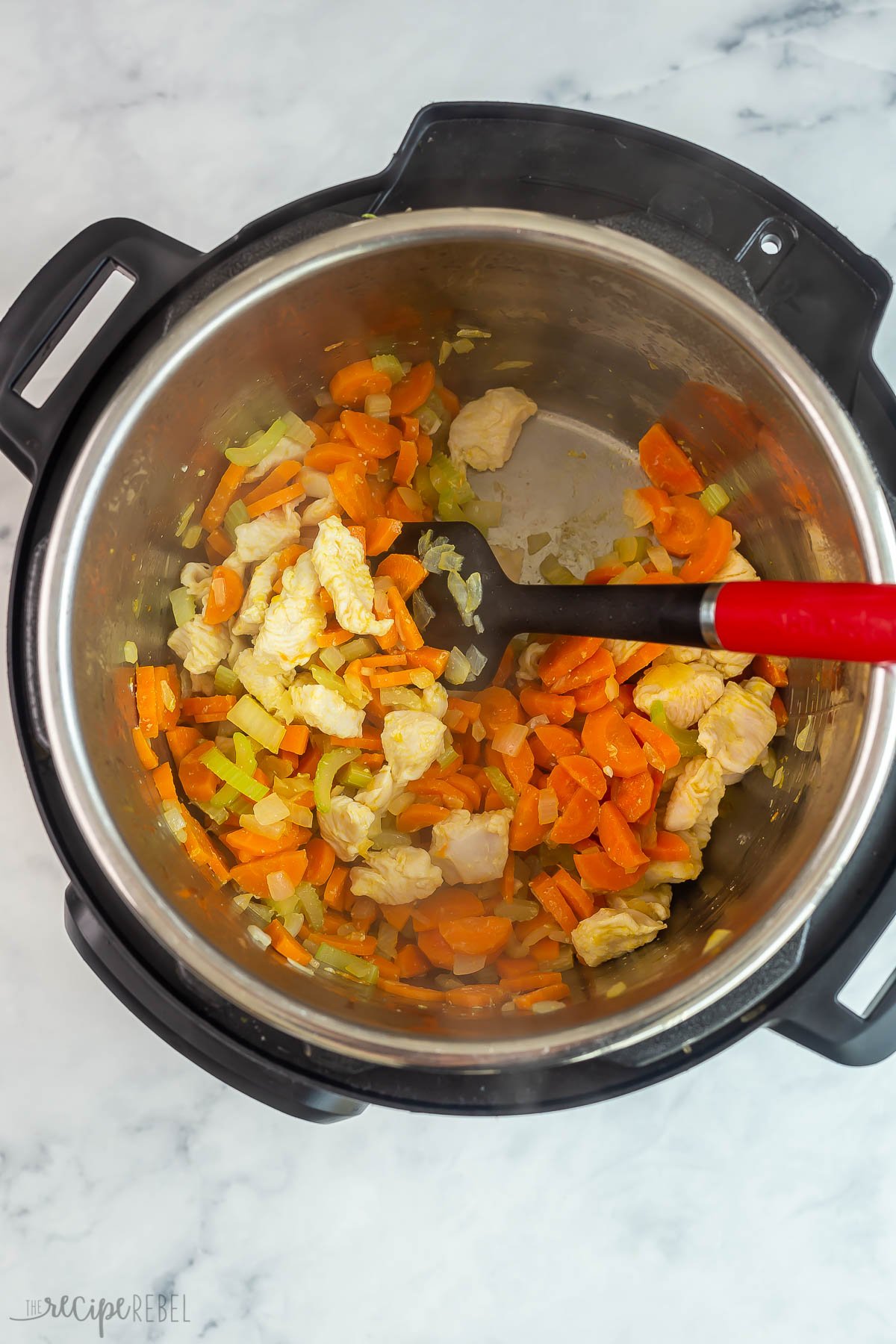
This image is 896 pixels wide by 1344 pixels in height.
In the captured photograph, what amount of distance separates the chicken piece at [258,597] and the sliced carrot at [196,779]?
0.22 meters

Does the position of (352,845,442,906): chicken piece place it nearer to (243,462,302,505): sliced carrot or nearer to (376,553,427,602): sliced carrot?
(376,553,427,602): sliced carrot

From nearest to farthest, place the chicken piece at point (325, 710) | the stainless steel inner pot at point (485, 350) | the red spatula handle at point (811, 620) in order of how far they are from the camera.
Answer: the red spatula handle at point (811, 620)
the stainless steel inner pot at point (485, 350)
the chicken piece at point (325, 710)

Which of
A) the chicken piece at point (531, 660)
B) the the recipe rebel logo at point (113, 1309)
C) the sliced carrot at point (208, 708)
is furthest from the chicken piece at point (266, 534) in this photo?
the the recipe rebel logo at point (113, 1309)

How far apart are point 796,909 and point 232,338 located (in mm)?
1033

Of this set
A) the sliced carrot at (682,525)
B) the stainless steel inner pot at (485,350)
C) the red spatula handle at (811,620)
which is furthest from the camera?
the sliced carrot at (682,525)

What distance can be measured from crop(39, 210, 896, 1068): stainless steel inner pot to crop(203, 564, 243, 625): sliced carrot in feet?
0.23

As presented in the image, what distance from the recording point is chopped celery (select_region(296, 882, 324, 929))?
1465 millimetres

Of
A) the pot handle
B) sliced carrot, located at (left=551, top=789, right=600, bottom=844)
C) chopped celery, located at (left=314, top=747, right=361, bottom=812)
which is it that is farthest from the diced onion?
the pot handle

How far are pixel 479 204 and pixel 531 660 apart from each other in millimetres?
701

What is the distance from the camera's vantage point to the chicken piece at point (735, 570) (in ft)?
4.99

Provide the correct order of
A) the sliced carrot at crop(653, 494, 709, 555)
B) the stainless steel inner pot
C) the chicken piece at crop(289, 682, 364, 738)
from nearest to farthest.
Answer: the stainless steel inner pot → the chicken piece at crop(289, 682, 364, 738) → the sliced carrot at crop(653, 494, 709, 555)

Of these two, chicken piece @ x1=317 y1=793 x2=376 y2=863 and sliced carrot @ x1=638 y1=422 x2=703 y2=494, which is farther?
sliced carrot @ x1=638 y1=422 x2=703 y2=494

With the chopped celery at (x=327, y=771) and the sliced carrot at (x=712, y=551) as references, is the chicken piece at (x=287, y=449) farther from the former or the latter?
the sliced carrot at (x=712, y=551)

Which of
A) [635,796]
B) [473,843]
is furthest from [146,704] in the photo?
[635,796]
